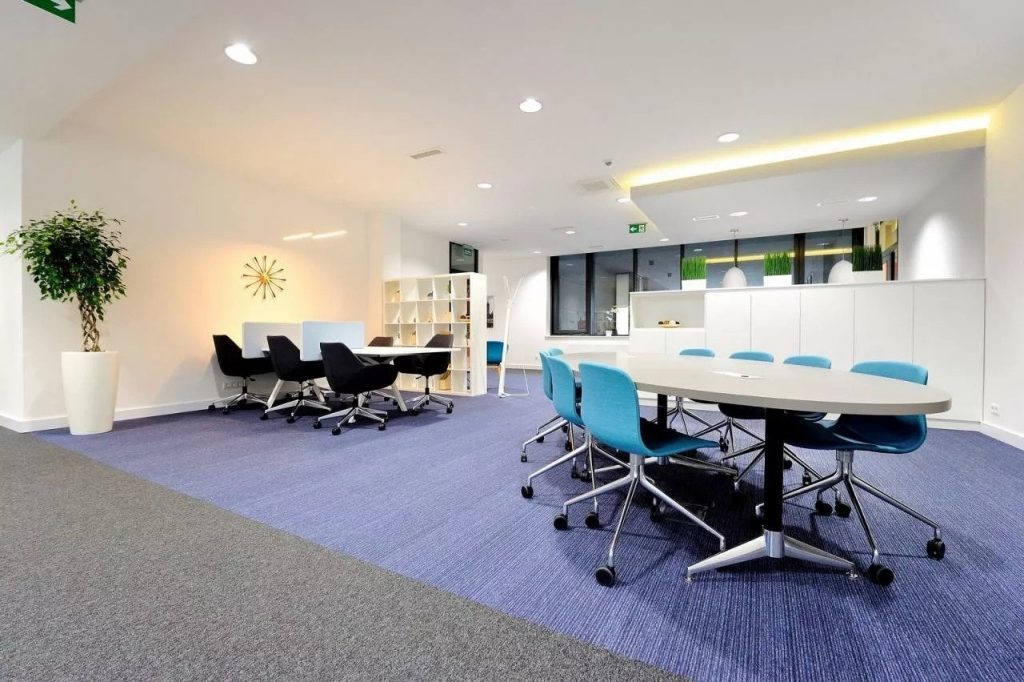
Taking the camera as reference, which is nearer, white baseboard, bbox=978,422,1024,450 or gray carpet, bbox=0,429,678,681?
gray carpet, bbox=0,429,678,681

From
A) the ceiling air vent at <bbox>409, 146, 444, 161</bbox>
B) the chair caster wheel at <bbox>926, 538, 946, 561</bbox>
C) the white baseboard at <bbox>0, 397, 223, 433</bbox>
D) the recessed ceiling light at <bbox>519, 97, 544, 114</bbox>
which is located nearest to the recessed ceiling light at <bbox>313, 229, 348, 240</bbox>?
the ceiling air vent at <bbox>409, 146, 444, 161</bbox>

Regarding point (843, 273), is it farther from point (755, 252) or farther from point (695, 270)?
point (755, 252)

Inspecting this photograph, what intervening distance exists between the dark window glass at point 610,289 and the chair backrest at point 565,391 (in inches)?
299

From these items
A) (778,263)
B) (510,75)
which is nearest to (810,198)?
(778,263)

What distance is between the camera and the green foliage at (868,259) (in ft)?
17.9

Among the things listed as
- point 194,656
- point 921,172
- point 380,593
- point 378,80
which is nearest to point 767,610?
point 380,593

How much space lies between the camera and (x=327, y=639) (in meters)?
1.38

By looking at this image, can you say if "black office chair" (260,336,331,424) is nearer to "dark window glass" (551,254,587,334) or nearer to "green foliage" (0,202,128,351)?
"green foliage" (0,202,128,351)

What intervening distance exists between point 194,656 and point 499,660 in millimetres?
918

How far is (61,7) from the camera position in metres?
2.39

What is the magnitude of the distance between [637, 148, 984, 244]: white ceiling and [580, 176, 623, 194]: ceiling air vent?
0.43 meters

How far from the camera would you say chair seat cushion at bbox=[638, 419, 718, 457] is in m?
1.85

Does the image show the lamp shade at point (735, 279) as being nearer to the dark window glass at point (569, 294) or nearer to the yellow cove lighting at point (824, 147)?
the yellow cove lighting at point (824, 147)

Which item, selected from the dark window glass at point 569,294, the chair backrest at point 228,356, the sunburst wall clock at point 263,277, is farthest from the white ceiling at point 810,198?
the chair backrest at point 228,356
